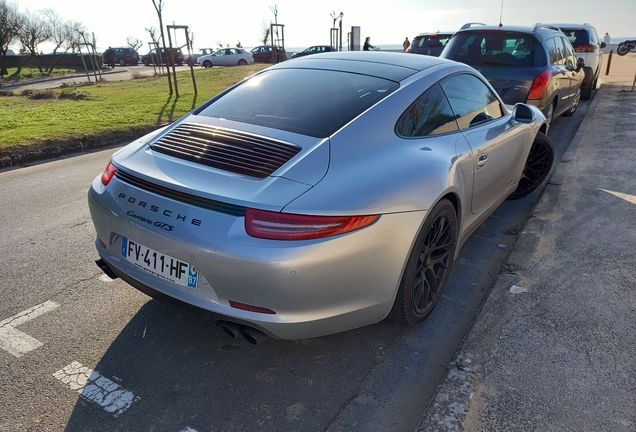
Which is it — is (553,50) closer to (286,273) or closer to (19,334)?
(286,273)

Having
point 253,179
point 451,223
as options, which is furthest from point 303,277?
point 451,223

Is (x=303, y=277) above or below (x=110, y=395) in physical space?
above

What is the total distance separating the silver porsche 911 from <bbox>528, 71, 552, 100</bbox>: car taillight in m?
3.74

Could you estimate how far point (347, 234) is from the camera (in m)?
2.20

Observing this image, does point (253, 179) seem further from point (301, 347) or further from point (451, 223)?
point (451, 223)

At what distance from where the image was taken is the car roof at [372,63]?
323 cm

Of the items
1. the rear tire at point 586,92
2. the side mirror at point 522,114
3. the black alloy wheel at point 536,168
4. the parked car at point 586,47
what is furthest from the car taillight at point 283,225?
the rear tire at point 586,92

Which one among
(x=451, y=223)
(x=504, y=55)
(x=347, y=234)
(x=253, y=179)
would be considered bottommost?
(x=451, y=223)

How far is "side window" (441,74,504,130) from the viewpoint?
3.35m

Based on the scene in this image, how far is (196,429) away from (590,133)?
26.2ft

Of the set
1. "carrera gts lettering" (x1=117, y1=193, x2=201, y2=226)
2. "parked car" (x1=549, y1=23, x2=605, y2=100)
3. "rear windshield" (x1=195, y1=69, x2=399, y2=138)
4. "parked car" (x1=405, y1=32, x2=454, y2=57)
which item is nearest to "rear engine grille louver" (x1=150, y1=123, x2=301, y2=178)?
"rear windshield" (x1=195, y1=69, x2=399, y2=138)

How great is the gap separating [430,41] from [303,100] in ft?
40.1

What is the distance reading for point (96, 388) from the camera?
95.7 inches

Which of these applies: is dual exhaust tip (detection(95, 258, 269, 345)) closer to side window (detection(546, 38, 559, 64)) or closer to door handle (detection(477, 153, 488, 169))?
door handle (detection(477, 153, 488, 169))
